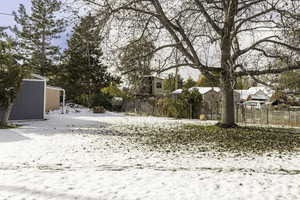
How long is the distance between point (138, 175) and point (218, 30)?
8251mm

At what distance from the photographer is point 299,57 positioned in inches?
387

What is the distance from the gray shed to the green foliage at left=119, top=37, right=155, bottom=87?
7.64 metres

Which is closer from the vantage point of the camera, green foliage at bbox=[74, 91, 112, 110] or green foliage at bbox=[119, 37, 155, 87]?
green foliage at bbox=[119, 37, 155, 87]

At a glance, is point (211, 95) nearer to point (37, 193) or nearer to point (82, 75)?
point (82, 75)

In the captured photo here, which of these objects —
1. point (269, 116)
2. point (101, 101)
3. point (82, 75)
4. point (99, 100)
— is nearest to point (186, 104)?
point (269, 116)

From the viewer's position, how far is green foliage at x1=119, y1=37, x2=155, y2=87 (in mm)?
9430

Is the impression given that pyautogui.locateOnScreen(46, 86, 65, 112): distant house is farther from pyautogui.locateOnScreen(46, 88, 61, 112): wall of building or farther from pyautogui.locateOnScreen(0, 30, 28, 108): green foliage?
pyautogui.locateOnScreen(0, 30, 28, 108): green foliage

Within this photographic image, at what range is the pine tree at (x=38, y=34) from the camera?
27094mm

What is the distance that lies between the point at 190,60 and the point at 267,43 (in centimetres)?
356

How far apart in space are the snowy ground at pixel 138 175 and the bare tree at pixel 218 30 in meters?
4.81

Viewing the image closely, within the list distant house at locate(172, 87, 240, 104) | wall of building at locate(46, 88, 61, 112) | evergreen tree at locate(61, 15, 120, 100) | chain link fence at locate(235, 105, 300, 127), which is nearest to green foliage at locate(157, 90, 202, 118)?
distant house at locate(172, 87, 240, 104)

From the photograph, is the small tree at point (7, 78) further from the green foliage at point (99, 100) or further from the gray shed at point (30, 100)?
the green foliage at point (99, 100)

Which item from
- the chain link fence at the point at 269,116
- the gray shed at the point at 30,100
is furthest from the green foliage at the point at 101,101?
the chain link fence at the point at 269,116

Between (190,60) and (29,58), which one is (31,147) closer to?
(190,60)
